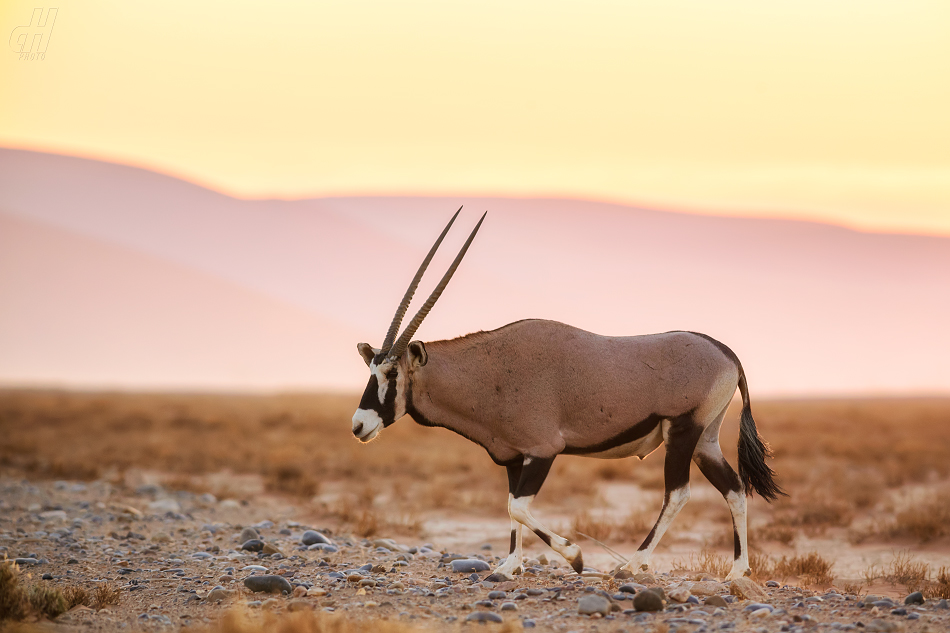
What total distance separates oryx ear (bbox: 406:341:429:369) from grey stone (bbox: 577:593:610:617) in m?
2.90

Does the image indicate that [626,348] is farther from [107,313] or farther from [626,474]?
[107,313]

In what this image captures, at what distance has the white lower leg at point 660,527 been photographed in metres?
9.78

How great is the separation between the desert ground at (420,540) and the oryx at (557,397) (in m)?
0.97

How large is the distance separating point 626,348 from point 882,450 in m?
21.3

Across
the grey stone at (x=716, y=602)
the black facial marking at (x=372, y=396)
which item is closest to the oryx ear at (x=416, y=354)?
the black facial marking at (x=372, y=396)

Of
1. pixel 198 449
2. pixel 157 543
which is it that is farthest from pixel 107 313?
pixel 157 543

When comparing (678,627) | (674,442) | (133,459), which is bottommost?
(133,459)

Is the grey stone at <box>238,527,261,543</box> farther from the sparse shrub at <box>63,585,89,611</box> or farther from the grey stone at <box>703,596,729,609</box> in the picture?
the grey stone at <box>703,596,729,609</box>

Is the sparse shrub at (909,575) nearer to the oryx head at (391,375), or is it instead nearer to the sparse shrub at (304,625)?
the sparse shrub at (304,625)

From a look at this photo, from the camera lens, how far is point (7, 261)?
190 meters

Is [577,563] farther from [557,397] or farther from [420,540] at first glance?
[420,540]

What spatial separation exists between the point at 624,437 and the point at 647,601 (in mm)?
1964

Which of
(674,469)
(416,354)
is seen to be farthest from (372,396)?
(674,469)

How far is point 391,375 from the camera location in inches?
384
